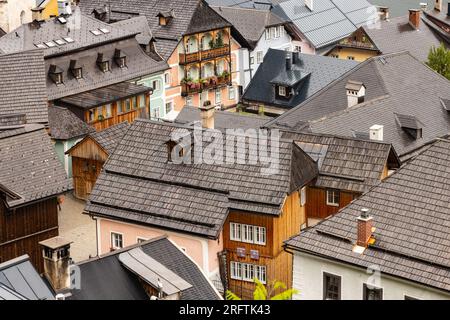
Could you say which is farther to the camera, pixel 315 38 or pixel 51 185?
pixel 315 38

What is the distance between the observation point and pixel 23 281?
32.9 meters

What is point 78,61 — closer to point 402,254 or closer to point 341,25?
point 341,25

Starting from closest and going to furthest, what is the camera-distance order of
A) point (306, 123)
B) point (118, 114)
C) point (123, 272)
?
1. point (123, 272)
2. point (306, 123)
3. point (118, 114)

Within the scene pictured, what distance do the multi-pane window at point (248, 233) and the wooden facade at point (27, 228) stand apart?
7937 millimetres

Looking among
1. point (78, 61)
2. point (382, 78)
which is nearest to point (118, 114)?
point (78, 61)

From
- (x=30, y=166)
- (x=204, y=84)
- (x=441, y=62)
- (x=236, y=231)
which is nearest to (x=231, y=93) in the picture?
(x=204, y=84)

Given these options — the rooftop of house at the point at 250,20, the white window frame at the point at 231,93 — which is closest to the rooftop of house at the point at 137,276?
the white window frame at the point at 231,93

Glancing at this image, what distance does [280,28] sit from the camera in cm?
8281

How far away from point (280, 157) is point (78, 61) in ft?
85.9

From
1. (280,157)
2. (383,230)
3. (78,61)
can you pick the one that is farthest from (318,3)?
(383,230)

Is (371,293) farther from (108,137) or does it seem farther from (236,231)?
(108,137)

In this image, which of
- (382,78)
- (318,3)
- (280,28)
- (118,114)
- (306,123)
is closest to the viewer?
(306,123)

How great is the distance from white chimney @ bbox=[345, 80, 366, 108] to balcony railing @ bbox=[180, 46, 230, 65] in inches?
772

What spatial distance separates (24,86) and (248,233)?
19.6 m
